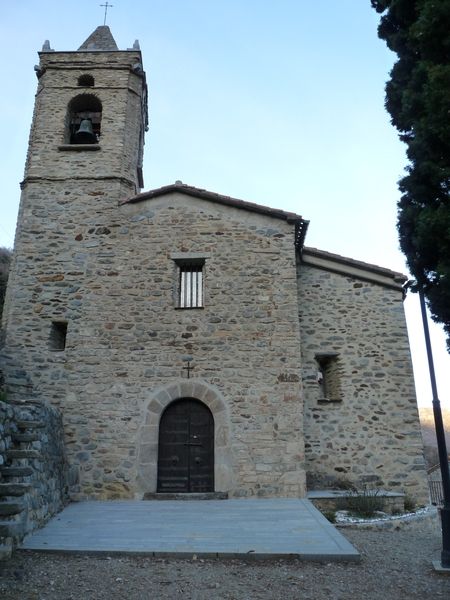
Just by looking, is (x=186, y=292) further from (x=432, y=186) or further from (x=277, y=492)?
(x=432, y=186)

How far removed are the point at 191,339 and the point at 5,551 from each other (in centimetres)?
496

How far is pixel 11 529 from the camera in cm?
477

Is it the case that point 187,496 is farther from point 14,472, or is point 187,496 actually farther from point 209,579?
point 209,579

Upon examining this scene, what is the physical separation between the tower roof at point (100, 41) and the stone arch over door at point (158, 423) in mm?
8826

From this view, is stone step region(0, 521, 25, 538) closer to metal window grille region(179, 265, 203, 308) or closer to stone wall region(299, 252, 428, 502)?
metal window grille region(179, 265, 203, 308)

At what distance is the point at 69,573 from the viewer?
4.33m

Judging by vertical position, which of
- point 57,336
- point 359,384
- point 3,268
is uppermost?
point 3,268

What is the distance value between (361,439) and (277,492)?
2.13 meters

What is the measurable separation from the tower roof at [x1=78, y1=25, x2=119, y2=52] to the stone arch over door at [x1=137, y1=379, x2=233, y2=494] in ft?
29.0

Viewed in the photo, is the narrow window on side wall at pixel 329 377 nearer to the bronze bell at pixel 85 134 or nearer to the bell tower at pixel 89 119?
the bell tower at pixel 89 119

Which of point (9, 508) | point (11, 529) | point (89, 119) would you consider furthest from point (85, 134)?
point (11, 529)

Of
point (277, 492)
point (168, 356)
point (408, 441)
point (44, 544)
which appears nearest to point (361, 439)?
point (408, 441)

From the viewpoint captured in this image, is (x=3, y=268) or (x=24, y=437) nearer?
(x=24, y=437)

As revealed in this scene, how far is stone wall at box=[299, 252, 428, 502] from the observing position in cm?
897
